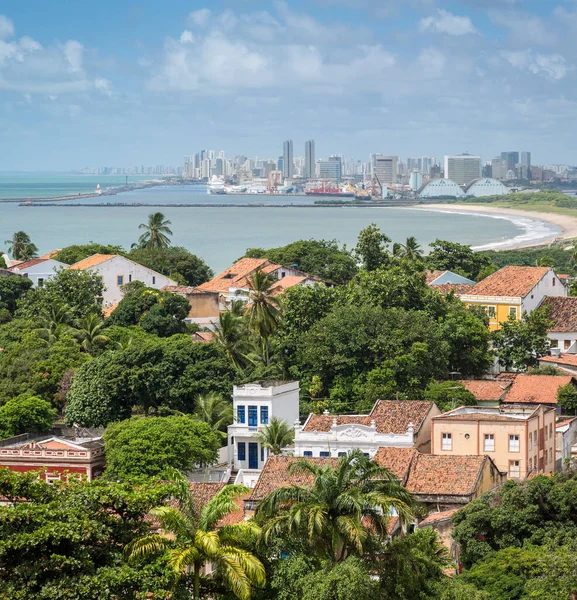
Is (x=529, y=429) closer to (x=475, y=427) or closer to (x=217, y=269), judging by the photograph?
(x=475, y=427)

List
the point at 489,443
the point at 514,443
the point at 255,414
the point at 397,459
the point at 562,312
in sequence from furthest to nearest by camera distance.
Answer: the point at 562,312
the point at 255,414
the point at 489,443
the point at 514,443
the point at 397,459

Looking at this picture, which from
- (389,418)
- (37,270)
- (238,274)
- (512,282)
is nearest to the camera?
(389,418)

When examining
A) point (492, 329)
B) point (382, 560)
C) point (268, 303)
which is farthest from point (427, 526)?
point (492, 329)

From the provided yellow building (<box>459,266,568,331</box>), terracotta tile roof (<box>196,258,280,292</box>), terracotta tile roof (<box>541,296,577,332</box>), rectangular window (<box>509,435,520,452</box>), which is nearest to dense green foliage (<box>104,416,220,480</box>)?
rectangular window (<box>509,435,520,452</box>)

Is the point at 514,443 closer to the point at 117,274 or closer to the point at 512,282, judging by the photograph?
the point at 512,282

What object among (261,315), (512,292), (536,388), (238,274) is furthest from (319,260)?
(536,388)

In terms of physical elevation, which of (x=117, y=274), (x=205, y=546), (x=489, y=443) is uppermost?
(x=205, y=546)

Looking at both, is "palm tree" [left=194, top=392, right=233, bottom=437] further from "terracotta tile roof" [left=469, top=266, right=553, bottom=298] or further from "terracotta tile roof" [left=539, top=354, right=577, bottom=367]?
"terracotta tile roof" [left=469, top=266, right=553, bottom=298]
